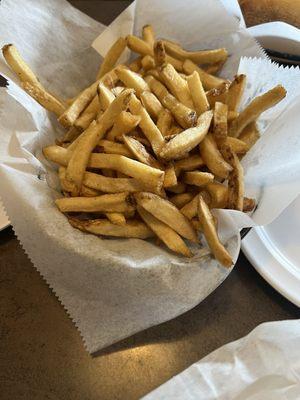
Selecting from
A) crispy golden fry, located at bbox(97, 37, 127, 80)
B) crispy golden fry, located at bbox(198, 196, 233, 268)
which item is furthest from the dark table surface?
crispy golden fry, located at bbox(97, 37, 127, 80)

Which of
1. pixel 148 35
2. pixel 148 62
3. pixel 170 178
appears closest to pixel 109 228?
pixel 170 178

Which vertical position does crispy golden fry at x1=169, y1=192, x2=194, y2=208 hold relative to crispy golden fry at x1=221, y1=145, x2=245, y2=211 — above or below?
below

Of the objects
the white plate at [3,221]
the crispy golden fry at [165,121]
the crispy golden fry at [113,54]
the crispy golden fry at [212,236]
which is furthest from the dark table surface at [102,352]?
the crispy golden fry at [113,54]

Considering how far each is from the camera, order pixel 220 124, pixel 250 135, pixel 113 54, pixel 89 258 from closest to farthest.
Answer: pixel 89 258, pixel 220 124, pixel 250 135, pixel 113 54

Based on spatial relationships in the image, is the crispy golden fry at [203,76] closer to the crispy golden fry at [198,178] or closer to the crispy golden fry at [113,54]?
the crispy golden fry at [113,54]

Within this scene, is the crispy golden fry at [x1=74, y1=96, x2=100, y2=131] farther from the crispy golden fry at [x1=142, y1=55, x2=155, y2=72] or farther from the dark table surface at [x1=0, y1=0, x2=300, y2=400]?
the dark table surface at [x1=0, y1=0, x2=300, y2=400]

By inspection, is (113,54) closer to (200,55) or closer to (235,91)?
(200,55)

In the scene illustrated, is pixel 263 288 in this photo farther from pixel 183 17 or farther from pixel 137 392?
pixel 183 17
